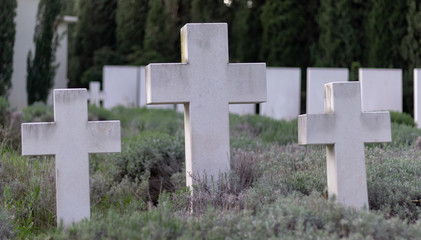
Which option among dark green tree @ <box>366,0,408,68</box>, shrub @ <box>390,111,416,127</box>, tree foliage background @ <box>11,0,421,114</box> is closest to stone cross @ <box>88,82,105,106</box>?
tree foliage background @ <box>11,0,421,114</box>

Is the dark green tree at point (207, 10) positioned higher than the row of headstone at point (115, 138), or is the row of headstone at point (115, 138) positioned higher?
the dark green tree at point (207, 10)

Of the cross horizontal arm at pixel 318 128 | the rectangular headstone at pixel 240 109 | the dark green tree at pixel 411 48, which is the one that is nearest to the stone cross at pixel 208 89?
the cross horizontal arm at pixel 318 128

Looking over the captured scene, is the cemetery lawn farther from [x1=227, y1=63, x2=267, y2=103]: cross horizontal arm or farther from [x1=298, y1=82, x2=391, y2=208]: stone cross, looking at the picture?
[x1=227, y1=63, x2=267, y2=103]: cross horizontal arm

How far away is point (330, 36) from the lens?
48.5 ft

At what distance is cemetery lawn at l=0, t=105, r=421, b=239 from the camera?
270 cm

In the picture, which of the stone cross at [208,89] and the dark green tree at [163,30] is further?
the dark green tree at [163,30]

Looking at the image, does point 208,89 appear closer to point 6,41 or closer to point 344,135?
point 344,135

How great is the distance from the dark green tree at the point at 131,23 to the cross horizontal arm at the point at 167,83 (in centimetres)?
1447

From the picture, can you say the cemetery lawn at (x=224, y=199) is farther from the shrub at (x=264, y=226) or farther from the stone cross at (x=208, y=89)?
the stone cross at (x=208, y=89)

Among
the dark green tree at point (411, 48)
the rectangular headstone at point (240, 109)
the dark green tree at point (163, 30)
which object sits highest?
the dark green tree at point (163, 30)

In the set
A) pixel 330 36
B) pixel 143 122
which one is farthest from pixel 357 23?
pixel 143 122

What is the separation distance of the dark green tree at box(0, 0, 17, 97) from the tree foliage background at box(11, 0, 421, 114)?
5.04 metres

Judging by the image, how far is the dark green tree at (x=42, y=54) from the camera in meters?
14.2

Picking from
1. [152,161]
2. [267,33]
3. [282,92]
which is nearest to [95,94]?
[267,33]
